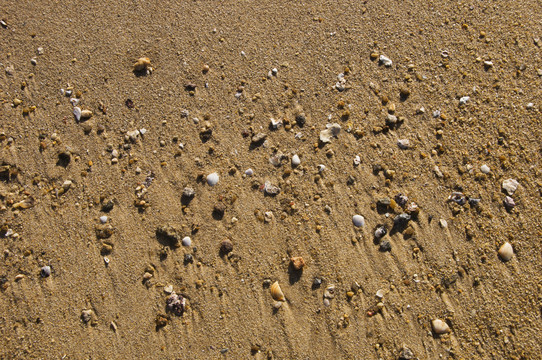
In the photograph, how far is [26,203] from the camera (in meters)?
3.03

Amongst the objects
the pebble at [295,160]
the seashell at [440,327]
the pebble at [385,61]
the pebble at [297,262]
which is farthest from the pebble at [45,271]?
the pebble at [385,61]

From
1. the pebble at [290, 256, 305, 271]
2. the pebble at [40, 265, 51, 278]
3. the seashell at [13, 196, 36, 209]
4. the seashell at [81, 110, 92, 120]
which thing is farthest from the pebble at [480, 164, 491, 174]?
the seashell at [13, 196, 36, 209]

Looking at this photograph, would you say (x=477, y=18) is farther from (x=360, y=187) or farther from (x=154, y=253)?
(x=154, y=253)

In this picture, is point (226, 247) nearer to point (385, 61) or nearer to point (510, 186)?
point (385, 61)

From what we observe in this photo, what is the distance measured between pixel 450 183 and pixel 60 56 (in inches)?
141

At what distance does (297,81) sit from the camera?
326cm

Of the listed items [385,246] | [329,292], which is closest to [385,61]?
[385,246]

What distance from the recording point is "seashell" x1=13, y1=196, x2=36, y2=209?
3023 mm

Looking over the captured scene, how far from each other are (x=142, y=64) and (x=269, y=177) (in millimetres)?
1523

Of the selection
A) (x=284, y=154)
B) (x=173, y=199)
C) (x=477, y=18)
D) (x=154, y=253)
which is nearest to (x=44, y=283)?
(x=154, y=253)

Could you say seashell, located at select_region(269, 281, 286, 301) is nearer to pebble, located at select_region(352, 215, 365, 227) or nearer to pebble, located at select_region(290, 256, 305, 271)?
pebble, located at select_region(290, 256, 305, 271)

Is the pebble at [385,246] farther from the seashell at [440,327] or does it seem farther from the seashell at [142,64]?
the seashell at [142,64]

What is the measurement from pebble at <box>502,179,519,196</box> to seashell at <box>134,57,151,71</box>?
316cm

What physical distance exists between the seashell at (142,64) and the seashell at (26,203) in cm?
140
